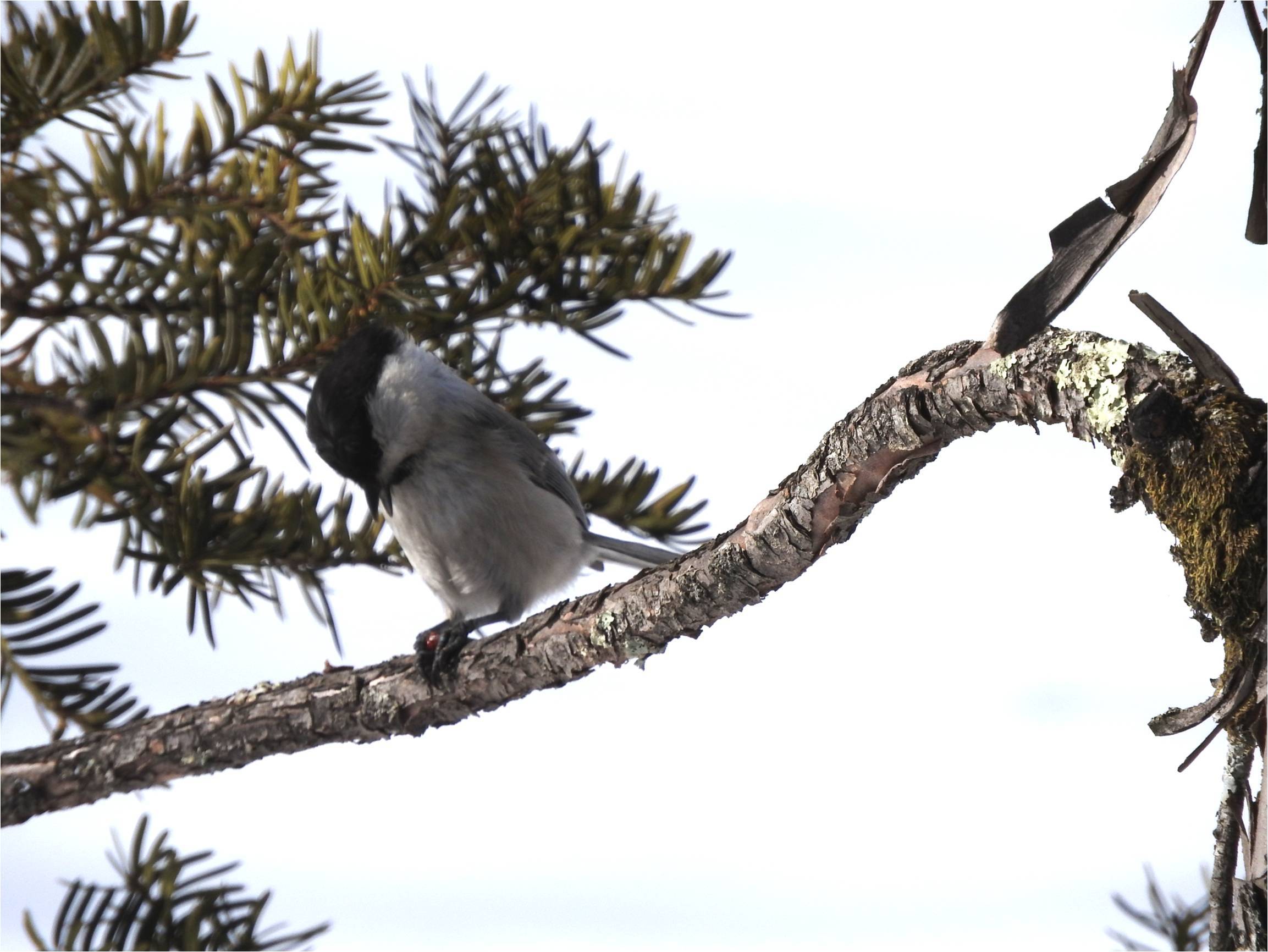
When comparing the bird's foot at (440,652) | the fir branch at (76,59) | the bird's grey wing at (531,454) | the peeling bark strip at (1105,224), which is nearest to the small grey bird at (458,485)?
the bird's grey wing at (531,454)

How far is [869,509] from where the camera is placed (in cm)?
63

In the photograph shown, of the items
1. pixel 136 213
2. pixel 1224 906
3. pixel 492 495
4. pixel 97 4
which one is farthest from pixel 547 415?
pixel 1224 906

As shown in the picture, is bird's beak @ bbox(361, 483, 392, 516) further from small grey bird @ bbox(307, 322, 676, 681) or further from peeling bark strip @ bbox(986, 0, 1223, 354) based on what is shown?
peeling bark strip @ bbox(986, 0, 1223, 354)

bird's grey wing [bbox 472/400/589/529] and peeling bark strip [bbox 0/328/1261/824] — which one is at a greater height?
bird's grey wing [bbox 472/400/589/529]

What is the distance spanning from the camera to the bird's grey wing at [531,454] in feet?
4.16

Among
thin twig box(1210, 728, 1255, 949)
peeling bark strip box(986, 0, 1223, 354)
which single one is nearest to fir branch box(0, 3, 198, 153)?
peeling bark strip box(986, 0, 1223, 354)

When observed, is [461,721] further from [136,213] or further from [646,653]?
[136,213]

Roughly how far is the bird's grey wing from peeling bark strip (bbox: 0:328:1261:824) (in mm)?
363

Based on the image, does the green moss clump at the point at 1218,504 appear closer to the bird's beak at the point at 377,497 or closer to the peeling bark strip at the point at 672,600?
the peeling bark strip at the point at 672,600

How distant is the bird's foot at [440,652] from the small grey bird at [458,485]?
14 cm

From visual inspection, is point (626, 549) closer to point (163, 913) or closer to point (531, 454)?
point (531, 454)

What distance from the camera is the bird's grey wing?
4.16ft

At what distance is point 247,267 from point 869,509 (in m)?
0.52

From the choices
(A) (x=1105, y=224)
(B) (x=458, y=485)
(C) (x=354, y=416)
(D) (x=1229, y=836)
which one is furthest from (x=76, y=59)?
(D) (x=1229, y=836)
